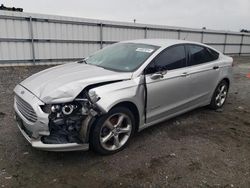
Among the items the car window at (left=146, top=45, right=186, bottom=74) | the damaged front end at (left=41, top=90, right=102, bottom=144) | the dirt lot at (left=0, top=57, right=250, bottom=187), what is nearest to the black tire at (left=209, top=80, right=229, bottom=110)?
the dirt lot at (left=0, top=57, right=250, bottom=187)

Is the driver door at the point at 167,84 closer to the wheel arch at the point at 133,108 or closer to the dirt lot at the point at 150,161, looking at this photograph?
the wheel arch at the point at 133,108

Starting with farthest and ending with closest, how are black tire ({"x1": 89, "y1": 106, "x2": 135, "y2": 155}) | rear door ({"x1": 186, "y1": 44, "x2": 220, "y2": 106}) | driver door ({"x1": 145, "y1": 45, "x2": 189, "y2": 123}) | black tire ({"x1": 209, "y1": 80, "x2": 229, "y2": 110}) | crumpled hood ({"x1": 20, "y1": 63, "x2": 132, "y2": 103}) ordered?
1. black tire ({"x1": 209, "y1": 80, "x2": 229, "y2": 110})
2. rear door ({"x1": 186, "y1": 44, "x2": 220, "y2": 106})
3. driver door ({"x1": 145, "y1": 45, "x2": 189, "y2": 123})
4. black tire ({"x1": 89, "y1": 106, "x2": 135, "y2": 155})
5. crumpled hood ({"x1": 20, "y1": 63, "x2": 132, "y2": 103})

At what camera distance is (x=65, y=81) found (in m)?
3.09

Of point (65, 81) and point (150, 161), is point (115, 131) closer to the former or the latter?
point (150, 161)

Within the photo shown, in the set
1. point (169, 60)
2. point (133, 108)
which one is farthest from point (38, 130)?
point (169, 60)

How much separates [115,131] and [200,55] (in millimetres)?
2573

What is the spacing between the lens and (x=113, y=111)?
3125 mm

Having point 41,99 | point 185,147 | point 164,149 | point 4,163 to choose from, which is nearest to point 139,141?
point 164,149

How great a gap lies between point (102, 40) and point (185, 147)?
911 cm

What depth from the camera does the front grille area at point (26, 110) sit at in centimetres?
283

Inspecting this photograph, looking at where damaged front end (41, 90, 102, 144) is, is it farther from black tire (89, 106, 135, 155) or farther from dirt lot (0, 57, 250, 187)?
dirt lot (0, 57, 250, 187)

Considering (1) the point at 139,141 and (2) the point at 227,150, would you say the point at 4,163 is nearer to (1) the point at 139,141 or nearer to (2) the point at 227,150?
(1) the point at 139,141

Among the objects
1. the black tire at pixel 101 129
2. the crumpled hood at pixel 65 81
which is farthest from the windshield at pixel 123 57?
the black tire at pixel 101 129

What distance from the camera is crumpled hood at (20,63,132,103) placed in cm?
285
